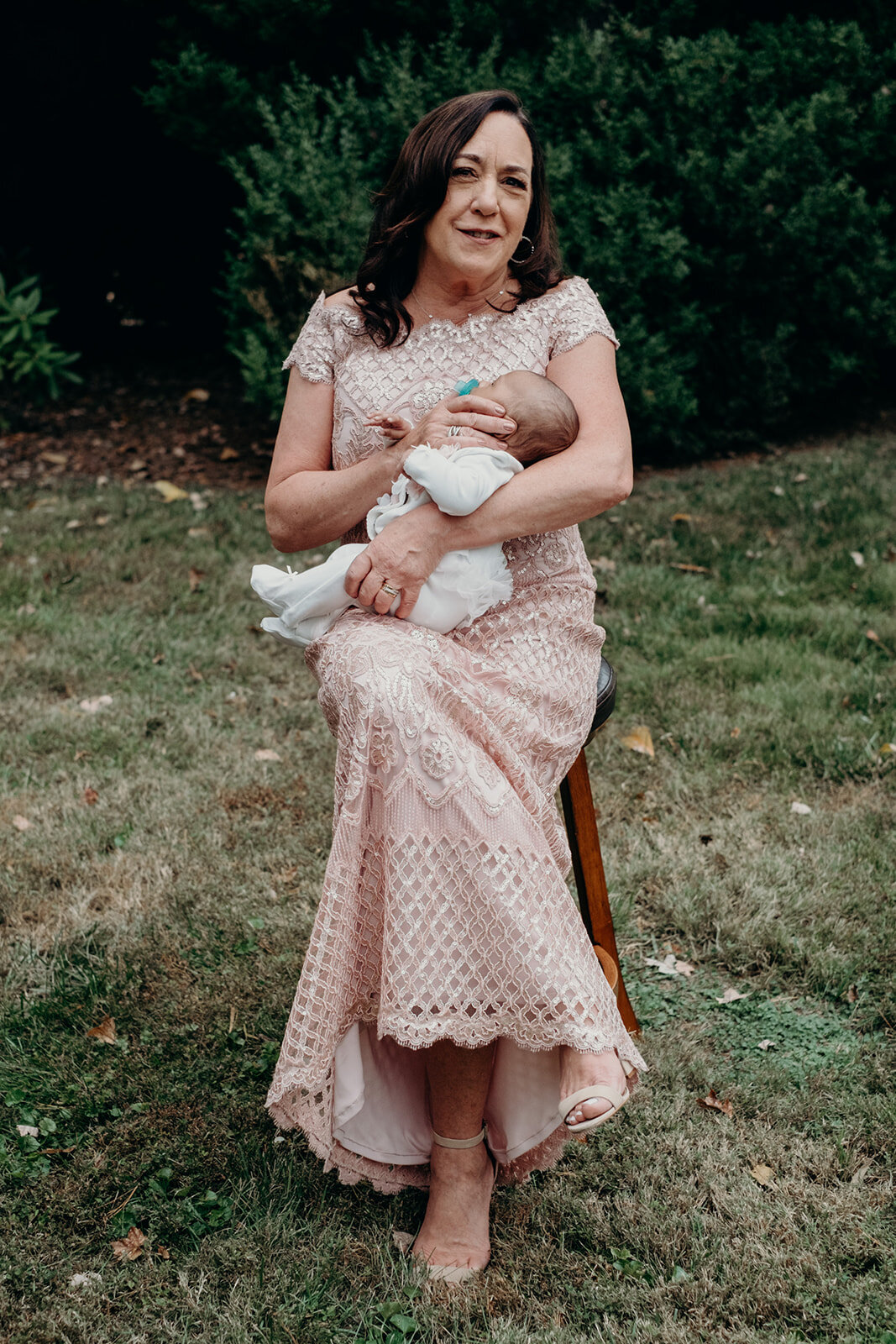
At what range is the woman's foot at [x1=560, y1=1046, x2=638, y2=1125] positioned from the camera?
1871mm

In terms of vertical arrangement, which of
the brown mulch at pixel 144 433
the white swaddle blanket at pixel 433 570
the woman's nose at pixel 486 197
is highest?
the woman's nose at pixel 486 197

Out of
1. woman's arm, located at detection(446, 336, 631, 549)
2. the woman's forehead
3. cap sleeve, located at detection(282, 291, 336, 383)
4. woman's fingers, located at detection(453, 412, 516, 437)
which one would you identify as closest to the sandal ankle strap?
woman's arm, located at detection(446, 336, 631, 549)

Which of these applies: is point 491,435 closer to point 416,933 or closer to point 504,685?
point 504,685

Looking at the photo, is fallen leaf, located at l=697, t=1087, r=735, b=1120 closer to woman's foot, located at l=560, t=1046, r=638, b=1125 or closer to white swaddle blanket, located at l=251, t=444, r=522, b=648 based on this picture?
woman's foot, located at l=560, t=1046, r=638, b=1125

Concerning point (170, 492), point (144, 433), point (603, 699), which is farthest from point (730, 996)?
point (144, 433)

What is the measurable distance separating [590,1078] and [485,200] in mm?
1724

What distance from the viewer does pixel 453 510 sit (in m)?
2.07

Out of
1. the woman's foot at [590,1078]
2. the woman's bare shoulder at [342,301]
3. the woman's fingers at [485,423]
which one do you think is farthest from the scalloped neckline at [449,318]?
the woman's foot at [590,1078]

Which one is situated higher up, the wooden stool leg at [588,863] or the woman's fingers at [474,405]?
the woman's fingers at [474,405]

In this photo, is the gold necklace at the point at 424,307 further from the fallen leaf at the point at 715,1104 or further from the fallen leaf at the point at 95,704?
the fallen leaf at the point at 95,704

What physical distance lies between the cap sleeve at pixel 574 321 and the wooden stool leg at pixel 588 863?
882 mm

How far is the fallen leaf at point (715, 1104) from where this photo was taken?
7.75ft

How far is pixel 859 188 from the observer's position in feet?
21.0

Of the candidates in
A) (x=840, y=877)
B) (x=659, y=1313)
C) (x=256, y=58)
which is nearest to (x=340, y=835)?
(x=659, y=1313)
